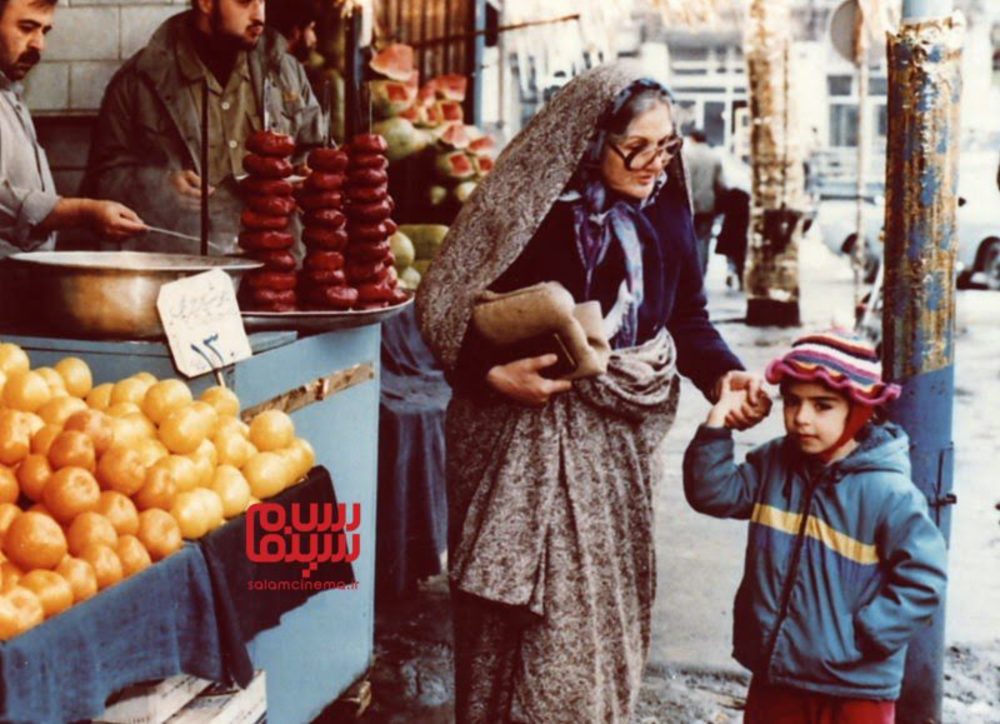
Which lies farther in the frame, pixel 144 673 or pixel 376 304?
pixel 376 304

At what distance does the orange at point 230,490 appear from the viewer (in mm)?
2832

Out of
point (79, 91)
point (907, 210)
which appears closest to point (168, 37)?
point (79, 91)

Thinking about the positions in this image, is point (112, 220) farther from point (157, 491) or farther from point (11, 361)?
point (157, 491)

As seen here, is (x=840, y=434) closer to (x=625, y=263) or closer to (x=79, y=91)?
(x=625, y=263)

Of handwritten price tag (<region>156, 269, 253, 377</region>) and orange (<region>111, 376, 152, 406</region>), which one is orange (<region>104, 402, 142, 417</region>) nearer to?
orange (<region>111, 376, 152, 406</region>)

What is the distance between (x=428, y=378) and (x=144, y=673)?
150 inches

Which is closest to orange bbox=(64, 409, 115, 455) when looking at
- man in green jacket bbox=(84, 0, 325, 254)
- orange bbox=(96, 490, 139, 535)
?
orange bbox=(96, 490, 139, 535)

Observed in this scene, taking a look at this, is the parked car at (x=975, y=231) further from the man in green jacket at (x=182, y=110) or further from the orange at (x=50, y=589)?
the orange at (x=50, y=589)

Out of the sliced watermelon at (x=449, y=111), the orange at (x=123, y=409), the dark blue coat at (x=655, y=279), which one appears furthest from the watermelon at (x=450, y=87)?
the orange at (x=123, y=409)

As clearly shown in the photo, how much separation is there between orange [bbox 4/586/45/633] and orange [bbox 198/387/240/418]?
2.95 ft

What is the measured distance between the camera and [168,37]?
5.01 m

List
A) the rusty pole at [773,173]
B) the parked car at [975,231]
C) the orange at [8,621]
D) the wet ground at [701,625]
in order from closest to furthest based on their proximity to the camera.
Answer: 1. the orange at [8,621]
2. the wet ground at [701,625]
3. the rusty pole at [773,173]
4. the parked car at [975,231]

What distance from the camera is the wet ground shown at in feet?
15.2

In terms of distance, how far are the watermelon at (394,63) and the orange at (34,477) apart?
18.2 ft
